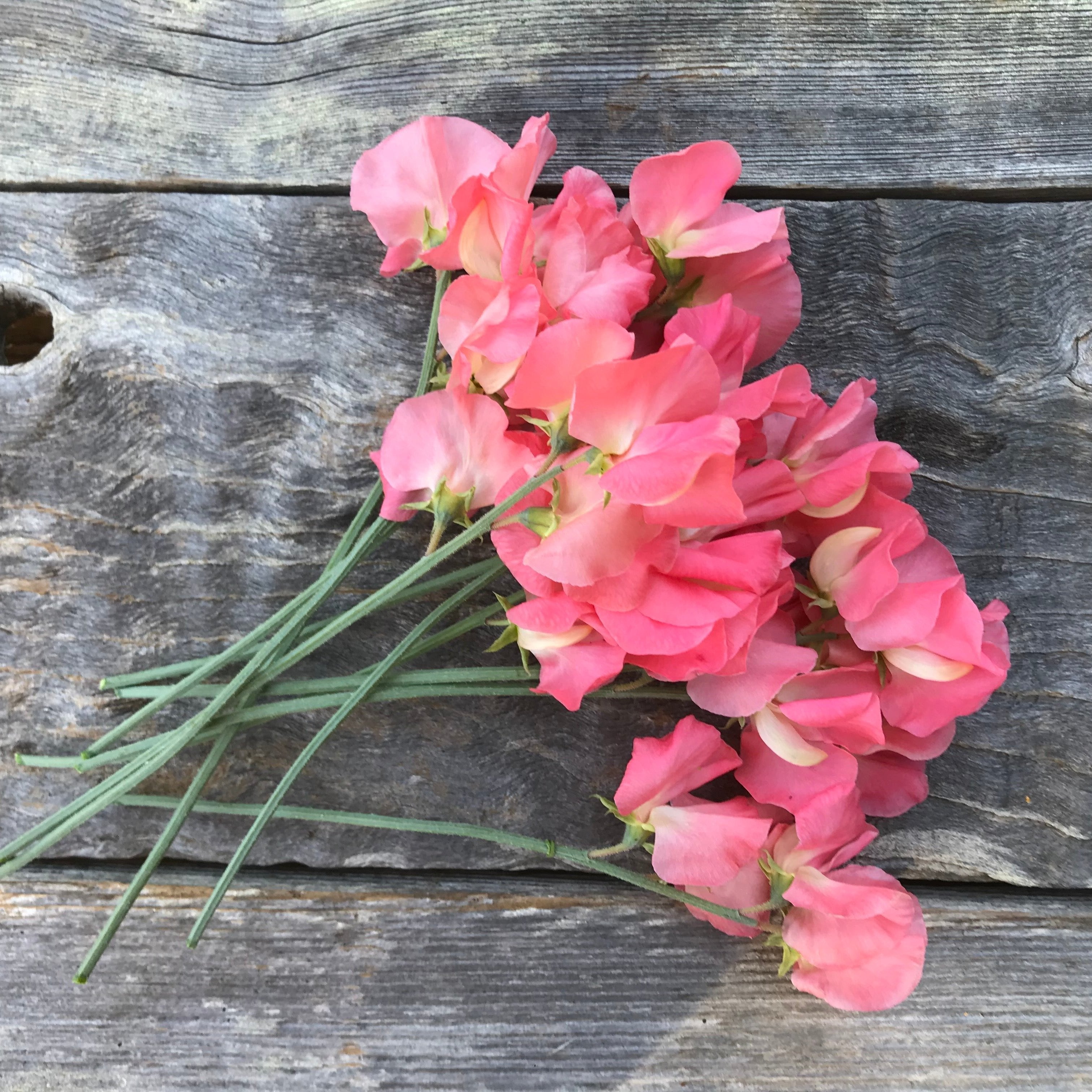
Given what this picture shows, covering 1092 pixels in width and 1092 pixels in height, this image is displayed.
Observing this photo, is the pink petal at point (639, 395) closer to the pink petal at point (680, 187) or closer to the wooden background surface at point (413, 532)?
the pink petal at point (680, 187)

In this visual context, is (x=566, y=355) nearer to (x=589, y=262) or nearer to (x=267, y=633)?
(x=589, y=262)

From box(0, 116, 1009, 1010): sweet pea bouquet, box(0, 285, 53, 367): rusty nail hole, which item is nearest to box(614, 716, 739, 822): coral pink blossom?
box(0, 116, 1009, 1010): sweet pea bouquet

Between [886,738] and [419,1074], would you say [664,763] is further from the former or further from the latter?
[419,1074]

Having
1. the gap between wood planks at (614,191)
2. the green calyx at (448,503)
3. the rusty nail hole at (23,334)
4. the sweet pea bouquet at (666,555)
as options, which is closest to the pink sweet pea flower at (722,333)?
the sweet pea bouquet at (666,555)

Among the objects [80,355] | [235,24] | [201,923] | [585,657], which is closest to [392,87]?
[235,24]

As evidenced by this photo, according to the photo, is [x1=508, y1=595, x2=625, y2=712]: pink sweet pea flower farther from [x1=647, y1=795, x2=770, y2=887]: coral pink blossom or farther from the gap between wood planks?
the gap between wood planks
